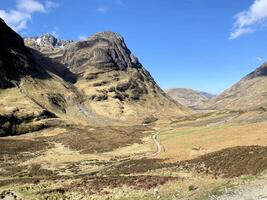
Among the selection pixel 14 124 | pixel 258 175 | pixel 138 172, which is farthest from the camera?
pixel 14 124

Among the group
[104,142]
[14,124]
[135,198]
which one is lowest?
[135,198]

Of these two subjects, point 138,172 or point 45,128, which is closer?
point 138,172

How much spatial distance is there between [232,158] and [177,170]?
731 cm

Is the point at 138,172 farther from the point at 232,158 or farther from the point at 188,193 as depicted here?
the point at 188,193

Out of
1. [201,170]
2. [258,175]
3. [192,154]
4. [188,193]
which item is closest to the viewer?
[188,193]

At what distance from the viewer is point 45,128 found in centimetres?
18300

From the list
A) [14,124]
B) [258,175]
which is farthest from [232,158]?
[14,124]

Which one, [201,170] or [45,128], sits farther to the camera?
[45,128]

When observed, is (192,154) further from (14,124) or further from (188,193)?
(14,124)

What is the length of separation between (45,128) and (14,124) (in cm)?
1406

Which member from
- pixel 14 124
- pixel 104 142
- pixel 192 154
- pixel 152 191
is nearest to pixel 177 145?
pixel 192 154

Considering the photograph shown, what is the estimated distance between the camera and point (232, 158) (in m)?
54.1

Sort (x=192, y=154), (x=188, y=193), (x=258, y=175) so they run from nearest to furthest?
(x=188, y=193) < (x=258, y=175) < (x=192, y=154)

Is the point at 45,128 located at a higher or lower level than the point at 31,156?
higher
